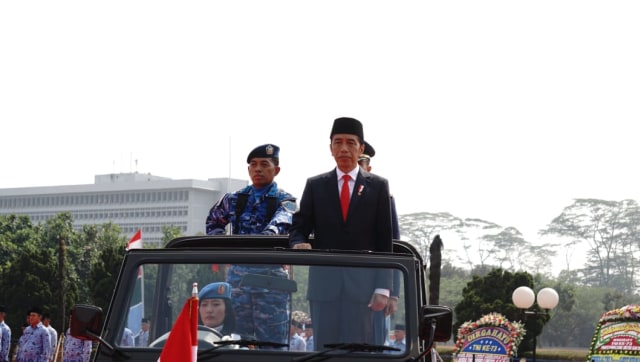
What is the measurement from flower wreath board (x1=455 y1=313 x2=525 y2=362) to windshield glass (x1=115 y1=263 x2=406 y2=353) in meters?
23.0

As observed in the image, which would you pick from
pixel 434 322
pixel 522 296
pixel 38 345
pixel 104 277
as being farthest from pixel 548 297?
pixel 104 277

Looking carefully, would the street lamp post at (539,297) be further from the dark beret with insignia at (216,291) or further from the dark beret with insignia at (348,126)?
the dark beret with insignia at (216,291)

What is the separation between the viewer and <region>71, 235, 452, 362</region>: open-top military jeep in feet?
17.6

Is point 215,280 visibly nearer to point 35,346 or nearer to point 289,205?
point 289,205

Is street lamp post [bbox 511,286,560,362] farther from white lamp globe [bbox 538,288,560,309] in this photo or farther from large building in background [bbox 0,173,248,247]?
large building in background [bbox 0,173,248,247]

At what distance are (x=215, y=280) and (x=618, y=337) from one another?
1553 cm

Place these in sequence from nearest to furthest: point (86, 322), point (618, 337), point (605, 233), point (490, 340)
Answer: point (86, 322), point (618, 337), point (490, 340), point (605, 233)

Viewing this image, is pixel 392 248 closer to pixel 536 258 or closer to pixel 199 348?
pixel 199 348

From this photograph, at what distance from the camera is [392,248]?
645 centimetres

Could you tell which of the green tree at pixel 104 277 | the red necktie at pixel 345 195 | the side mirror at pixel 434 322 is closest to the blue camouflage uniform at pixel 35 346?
the red necktie at pixel 345 195

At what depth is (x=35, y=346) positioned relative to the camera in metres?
22.7

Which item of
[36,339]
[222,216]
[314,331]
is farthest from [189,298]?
[36,339]

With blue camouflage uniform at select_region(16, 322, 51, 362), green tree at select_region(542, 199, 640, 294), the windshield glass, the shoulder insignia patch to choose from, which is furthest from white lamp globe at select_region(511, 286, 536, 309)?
green tree at select_region(542, 199, 640, 294)

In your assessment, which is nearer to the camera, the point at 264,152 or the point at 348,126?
the point at 348,126
